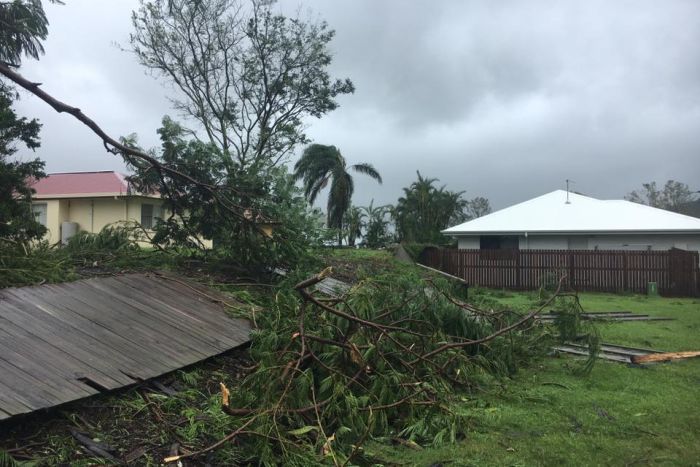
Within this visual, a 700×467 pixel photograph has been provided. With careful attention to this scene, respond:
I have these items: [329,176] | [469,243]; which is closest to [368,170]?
[329,176]

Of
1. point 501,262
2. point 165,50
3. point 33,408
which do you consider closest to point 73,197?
point 165,50

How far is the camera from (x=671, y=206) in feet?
187

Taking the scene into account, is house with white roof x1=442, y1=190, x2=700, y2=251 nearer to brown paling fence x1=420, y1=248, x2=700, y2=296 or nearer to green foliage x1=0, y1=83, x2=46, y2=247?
brown paling fence x1=420, y1=248, x2=700, y2=296

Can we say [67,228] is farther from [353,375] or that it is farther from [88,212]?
[353,375]

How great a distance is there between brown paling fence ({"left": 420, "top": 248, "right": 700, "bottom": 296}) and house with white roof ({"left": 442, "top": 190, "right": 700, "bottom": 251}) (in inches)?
102

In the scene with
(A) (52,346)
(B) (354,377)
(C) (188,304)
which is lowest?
(B) (354,377)

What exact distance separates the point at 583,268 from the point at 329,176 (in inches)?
720

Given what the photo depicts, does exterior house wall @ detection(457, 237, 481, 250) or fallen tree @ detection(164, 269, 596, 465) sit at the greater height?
exterior house wall @ detection(457, 237, 481, 250)

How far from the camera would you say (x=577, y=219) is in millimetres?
24281

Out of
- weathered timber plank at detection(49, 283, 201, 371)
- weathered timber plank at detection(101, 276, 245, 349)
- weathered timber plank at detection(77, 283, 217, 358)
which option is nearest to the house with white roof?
weathered timber plank at detection(101, 276, 245, 349)

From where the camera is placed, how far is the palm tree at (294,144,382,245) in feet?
112

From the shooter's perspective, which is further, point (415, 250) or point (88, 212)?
point (88, 212)

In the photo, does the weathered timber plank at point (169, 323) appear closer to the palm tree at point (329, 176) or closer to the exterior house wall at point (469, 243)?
the exterior house wall at point (469, 243)

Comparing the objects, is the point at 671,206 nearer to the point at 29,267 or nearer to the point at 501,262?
the point at 501,262
